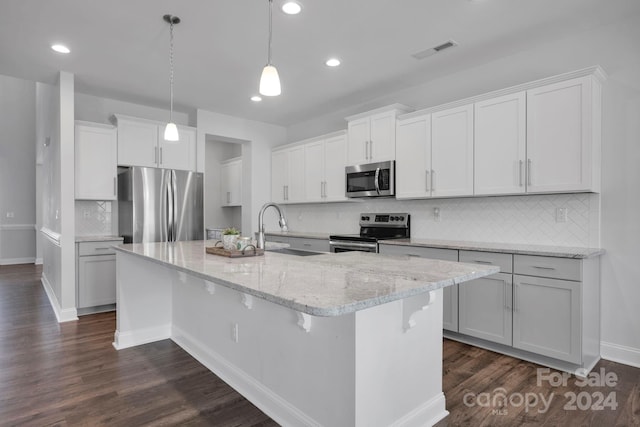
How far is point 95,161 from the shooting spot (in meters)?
4.34

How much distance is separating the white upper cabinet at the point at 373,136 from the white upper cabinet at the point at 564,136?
4.61ft

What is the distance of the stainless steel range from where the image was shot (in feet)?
13.2

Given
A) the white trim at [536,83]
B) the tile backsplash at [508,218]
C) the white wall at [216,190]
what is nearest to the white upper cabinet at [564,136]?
the white trim at [536,83]

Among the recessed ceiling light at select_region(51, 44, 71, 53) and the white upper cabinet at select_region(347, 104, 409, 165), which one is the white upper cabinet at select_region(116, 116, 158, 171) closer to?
the recessed ceiling light at select_region(51, 44, 71, 53)

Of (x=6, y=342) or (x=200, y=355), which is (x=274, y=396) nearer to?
(x=200, y=355)

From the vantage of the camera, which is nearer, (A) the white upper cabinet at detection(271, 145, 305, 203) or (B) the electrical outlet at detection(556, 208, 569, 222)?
(B) the electrical outlet at detection(556, 208, 569, 222)

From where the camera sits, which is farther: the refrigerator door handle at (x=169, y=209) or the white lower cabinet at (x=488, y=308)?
the refrigerator door handle at (x=169, y=209)

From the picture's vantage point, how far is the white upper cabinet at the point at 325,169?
15.8 feet

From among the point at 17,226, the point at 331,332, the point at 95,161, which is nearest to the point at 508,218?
the point at 331,332

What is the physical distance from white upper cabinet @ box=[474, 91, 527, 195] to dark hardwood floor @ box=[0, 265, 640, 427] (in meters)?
1.42

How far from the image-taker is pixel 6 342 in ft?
10.6

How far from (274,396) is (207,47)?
9.28 feet

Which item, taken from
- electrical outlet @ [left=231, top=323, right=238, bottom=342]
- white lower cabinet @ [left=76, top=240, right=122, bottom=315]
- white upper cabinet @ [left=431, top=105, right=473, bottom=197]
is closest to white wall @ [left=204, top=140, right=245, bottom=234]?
white lower cabinet @ [left=76, top=240, right=122, bottom=315]

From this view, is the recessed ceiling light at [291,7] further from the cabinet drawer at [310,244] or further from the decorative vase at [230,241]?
the cabinet drawer at [310,244]
